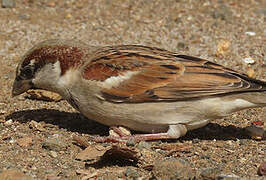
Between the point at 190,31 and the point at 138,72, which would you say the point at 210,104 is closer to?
the point at 138,72

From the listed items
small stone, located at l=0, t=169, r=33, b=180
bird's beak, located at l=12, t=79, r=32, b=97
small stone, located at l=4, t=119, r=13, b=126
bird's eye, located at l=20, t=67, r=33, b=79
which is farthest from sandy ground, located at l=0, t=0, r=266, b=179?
bird's eye, located at l=20, t=67, r=33, b=79

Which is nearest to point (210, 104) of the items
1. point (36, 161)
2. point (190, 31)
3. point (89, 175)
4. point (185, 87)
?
point (185, 87)

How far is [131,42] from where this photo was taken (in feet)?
28.8

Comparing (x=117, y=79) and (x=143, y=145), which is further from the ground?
(x=117, y=79)

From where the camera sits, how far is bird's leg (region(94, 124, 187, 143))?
5.75m

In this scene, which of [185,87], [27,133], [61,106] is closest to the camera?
[185,87]

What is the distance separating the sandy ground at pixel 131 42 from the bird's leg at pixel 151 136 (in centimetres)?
10

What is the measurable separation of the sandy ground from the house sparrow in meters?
0.30

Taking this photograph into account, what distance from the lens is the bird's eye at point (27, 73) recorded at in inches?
242

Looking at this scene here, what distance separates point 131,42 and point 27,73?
294cm

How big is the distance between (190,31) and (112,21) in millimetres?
1436

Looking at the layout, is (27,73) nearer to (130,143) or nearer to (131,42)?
(130,143)

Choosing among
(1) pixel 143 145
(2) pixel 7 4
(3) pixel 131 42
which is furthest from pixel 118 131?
(2) pixel 7 4

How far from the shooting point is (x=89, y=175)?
4.94 m
